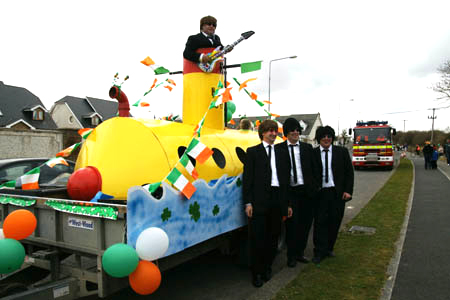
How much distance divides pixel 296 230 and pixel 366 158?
17.3 m

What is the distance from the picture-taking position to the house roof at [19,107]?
31844mm

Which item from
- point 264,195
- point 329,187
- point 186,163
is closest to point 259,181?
point 264,195

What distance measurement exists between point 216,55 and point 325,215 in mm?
2781

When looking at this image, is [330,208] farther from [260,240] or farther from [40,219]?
[40,219]

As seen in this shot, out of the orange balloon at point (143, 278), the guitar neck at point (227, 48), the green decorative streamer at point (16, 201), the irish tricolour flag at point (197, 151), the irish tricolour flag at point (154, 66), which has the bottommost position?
the orange balloon at point (143, 278)

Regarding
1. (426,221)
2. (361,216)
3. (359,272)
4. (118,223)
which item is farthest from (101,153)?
(426,221)

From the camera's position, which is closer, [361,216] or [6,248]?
[6,248]

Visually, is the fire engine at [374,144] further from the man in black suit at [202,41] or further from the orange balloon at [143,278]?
the orange balloon at [143,278]

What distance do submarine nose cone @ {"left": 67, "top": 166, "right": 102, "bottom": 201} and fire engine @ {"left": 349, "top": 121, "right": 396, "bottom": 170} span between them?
1941 cm

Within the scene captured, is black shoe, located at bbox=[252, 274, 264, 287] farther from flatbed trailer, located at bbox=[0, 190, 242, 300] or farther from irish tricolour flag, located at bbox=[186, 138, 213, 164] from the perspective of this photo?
irish tricolour flag, located at bbox=[186, 138, 213, 164]

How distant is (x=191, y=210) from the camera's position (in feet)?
10.7

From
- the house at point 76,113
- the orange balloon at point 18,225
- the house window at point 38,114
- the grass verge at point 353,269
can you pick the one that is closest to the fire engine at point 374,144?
the grass verge at point 353,269

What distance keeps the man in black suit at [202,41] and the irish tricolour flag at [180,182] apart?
2327 millimetres

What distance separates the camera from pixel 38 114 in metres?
34.2
